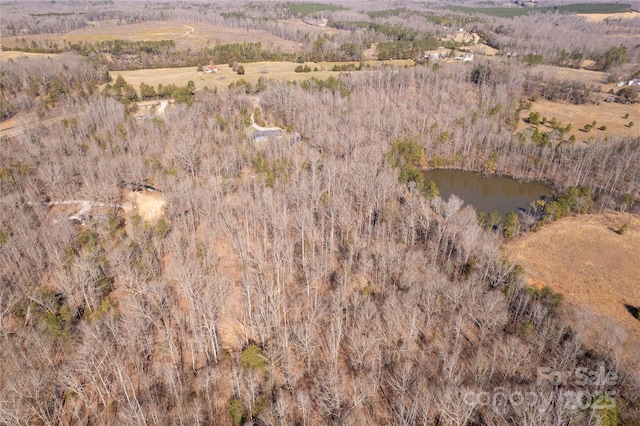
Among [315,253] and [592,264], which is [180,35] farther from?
[592,264]

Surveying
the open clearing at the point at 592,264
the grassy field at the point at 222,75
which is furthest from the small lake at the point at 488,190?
the grassy field at the point at 222,75

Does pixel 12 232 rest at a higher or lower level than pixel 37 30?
lower

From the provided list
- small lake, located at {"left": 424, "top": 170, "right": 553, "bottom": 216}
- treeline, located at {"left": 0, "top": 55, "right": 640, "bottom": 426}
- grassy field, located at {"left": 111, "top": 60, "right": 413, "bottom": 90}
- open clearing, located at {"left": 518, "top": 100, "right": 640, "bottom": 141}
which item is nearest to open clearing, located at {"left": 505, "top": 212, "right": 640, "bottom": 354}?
treeline, located at {"left": 0, "top": 55, "right": 640, "bottom": 426}

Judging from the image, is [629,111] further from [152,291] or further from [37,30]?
[37,30]

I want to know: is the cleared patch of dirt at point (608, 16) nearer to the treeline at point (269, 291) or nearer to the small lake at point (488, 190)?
the treeline at point (269, 291)

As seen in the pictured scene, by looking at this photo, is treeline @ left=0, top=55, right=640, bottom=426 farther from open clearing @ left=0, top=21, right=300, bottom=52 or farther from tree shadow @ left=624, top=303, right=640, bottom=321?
open clearing @ left=0, top=21, right=300, bottom=52

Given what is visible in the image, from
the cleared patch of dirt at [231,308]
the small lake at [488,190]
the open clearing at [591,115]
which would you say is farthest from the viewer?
the open clearing at [591,115]

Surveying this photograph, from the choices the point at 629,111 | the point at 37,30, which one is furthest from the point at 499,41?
the point at 37,30
